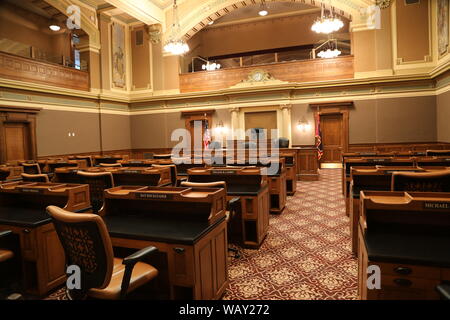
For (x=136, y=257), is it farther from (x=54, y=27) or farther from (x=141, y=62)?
(x=54, y=27)

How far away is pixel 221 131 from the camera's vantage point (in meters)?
12.5

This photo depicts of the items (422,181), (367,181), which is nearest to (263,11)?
(367,181)

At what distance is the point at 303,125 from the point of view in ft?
38.2

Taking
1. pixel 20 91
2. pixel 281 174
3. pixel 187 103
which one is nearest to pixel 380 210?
pixel 281 174

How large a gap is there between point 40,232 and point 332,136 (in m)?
11.0

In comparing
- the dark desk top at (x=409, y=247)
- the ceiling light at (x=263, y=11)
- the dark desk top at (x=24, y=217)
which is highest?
the ceiling light at (x=263, y=11)

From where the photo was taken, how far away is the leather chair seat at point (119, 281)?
5.78 ft

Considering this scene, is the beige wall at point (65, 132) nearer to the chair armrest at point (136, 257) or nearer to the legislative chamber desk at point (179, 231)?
the legislative chamber desk at point (179, 231)

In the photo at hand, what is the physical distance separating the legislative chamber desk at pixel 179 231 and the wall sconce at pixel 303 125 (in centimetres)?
963

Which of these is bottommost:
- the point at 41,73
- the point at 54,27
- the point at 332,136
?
the point at 332,136

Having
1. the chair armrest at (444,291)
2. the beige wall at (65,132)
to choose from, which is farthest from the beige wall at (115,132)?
the chair armrest at (444,291)

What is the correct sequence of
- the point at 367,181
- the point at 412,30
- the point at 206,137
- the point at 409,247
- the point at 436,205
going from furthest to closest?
1. the point at 206,137
2. the point at 412,30
3. the point at 367,181
4. the point at 436,205
5. the point at 409,247

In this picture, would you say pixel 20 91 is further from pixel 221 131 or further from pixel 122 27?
→ pixel 221 131
